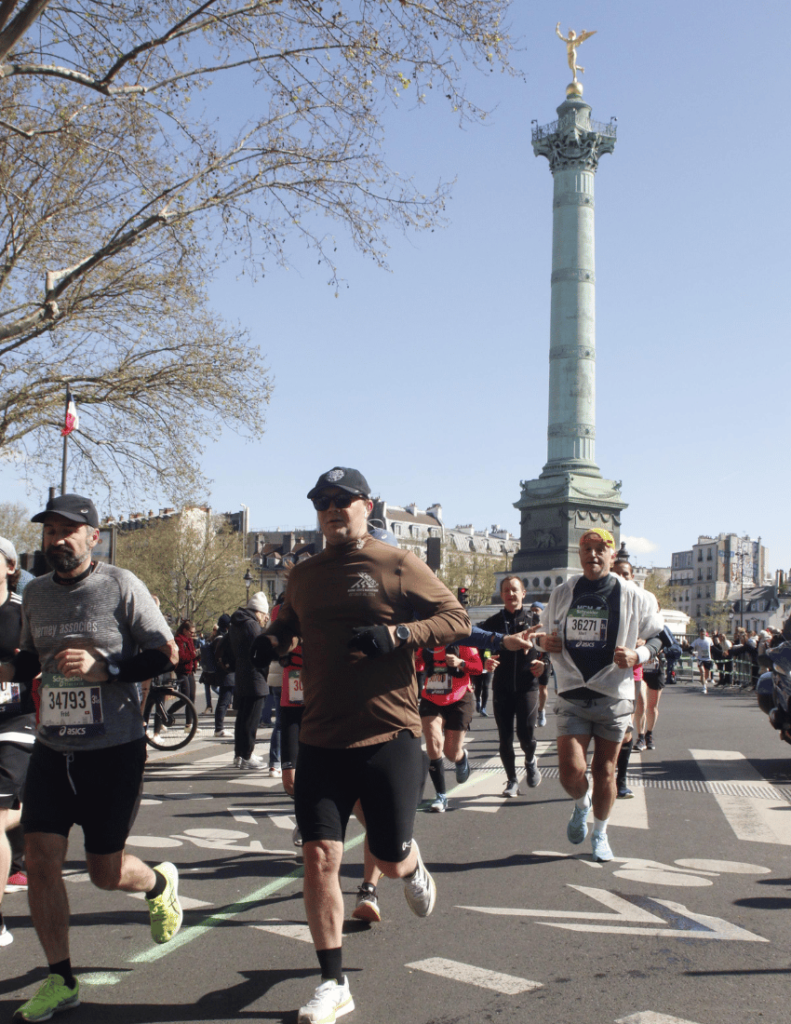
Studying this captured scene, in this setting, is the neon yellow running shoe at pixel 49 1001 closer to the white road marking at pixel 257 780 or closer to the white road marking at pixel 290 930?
the white road marking at pixel 290 930

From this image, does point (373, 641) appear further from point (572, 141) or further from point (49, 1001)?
point (572, 141)

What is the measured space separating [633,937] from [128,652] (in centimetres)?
255

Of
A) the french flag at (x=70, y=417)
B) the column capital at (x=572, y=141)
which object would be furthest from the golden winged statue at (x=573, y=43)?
the french flag at (x=70, y=417)

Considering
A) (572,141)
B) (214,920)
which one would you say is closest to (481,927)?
(214,920)

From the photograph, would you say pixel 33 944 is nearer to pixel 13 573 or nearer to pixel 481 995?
pixel 13 573

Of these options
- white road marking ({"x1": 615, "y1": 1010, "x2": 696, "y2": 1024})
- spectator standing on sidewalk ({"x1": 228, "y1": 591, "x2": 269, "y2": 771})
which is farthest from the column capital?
white road marking ({"x1": 615, "y1": 1010, "x2": 696, "y2": 1024})

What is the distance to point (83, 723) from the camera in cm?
402

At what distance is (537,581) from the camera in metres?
65.5

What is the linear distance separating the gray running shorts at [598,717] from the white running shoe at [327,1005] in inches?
108

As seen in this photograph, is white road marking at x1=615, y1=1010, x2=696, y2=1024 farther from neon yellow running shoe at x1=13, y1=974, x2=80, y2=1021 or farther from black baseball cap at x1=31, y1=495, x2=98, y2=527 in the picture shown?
black baseball cap at x1=31, y1=495, x2=98, y2=527

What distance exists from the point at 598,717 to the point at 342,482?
9.18 feet

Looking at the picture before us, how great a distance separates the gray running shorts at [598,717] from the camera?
6.23 m

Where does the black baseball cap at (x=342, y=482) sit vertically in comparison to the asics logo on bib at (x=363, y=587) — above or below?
above

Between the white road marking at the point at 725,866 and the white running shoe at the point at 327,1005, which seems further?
the white road marking at the point at 725,866
